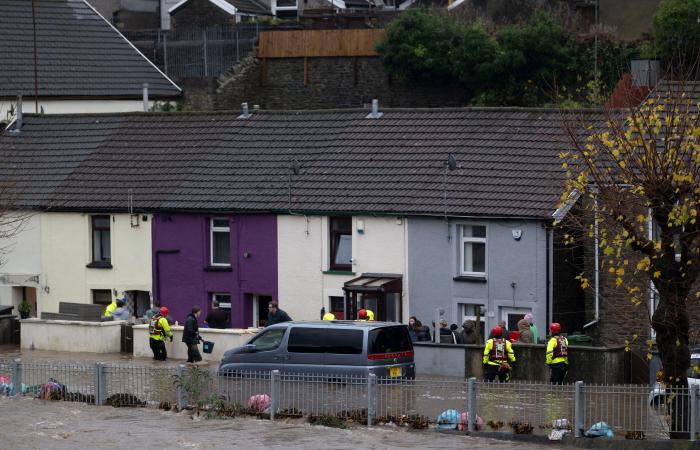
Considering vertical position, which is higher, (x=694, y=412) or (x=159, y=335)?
(x=694, y=412)

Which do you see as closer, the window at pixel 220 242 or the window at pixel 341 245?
the window at pixel 341 245

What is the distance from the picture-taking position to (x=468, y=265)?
37375mm

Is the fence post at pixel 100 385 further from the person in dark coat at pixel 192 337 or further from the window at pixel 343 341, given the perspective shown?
the person in dark coat at pixel 192 337

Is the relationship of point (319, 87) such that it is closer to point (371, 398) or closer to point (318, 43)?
point (318, 43)

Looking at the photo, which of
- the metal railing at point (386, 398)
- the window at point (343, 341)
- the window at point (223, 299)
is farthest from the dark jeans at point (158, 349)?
the window at point (343, 341)

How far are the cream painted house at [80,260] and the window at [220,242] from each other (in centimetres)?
186

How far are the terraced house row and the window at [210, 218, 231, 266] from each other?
5 cm

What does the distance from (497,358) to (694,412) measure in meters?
6.48

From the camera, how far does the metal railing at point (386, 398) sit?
24.1m

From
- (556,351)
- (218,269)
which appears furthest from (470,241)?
(556,351)

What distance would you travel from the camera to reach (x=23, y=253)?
43.6 metres

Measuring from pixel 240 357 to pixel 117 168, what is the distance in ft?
47.5

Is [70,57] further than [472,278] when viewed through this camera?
Yes

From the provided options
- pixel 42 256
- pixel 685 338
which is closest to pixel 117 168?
pixel 42 256
